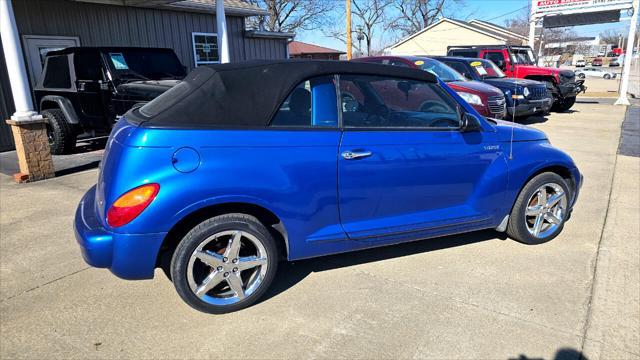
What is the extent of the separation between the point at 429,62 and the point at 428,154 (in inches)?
289

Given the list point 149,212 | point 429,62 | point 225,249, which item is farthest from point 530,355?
point 429,62

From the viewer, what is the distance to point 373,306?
10.1 feet

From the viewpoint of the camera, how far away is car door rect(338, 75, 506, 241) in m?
3.17

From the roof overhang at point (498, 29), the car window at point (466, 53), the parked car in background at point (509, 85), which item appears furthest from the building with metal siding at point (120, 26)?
the roof overhang at point (498, 29)

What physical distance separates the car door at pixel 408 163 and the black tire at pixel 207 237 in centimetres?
58

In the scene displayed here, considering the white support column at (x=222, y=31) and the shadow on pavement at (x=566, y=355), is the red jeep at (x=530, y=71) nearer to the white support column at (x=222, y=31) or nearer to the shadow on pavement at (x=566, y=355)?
the white support column at (x=222, y=31)

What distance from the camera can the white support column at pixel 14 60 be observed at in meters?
6.02

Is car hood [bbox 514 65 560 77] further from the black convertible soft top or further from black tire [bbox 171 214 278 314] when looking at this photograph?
black tire [bbox 171 214 278 314]

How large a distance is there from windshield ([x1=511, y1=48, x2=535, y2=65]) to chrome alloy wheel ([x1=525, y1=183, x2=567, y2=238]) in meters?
11.7

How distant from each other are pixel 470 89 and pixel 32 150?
26.4 feet

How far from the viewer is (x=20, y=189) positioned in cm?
611

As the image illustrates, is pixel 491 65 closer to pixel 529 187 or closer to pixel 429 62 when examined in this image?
pixel 429 62

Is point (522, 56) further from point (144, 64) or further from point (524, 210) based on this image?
point (524, 210)

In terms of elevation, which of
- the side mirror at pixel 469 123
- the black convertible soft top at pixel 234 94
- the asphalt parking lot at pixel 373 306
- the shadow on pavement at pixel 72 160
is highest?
the black convertible soft top at pixel 234 94
